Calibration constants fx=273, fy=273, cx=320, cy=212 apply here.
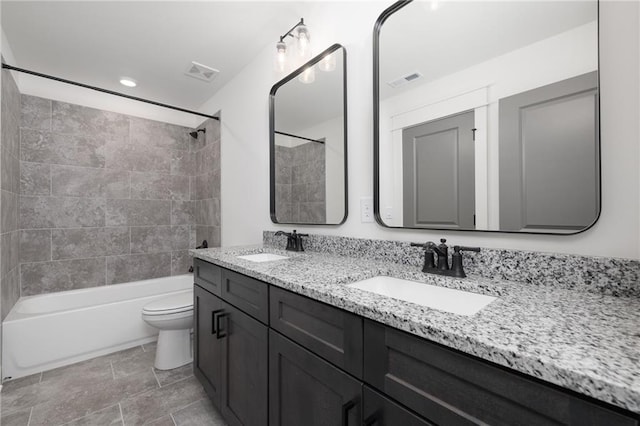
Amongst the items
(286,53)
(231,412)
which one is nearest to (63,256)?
(231,412)

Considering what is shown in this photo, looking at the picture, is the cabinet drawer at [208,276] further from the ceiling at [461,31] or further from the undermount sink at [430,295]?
the ceiling at [461,31]

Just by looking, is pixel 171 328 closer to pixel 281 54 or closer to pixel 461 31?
pixel 281 54

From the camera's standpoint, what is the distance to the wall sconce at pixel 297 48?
5.48 ft

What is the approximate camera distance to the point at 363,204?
56.6 inches

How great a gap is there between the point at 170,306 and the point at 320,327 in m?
1.70

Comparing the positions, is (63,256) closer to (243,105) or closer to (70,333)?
(70,333)

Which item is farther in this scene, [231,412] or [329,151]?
[329,151]

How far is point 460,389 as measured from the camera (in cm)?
53

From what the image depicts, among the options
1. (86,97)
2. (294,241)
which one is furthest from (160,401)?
(86,97)

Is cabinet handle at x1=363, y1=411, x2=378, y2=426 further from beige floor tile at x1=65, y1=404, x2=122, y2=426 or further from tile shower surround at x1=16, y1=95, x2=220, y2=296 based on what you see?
tile shower surround at x1=16, y1=95, x2=220, y2=296

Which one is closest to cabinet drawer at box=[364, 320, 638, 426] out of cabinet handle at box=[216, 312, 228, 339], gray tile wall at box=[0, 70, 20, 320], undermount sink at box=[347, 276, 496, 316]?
undermount sink at box=[347, 276, 496, 316]

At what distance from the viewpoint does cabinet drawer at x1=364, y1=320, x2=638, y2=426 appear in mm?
418

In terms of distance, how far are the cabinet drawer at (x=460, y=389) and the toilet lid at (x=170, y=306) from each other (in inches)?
71.3

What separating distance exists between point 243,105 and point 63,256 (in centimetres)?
227
